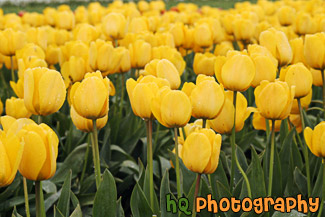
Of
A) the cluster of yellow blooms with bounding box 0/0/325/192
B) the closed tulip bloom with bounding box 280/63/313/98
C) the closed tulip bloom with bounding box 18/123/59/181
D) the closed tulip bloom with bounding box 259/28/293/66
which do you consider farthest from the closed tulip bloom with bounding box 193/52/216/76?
the closed tulip bloom with bounding box 18/123/59/181

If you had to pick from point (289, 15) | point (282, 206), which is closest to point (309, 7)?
point (289, 15)

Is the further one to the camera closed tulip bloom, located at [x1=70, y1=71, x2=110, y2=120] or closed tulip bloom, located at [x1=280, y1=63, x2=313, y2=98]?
closed tulip bloom, located at [x1=280, y1=63, x2=313, y2=98]

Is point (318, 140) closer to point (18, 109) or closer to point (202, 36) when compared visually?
point (18, 109)

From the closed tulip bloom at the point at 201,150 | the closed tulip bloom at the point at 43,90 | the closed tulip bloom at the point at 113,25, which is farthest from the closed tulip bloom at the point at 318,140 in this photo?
the closed tulip bloom at the point at 113,25

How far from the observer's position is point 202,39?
3.25 metres

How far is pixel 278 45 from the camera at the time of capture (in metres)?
2.19

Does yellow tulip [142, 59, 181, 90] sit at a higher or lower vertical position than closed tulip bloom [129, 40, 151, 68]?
higher

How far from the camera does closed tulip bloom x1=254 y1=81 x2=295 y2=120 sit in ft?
5.20

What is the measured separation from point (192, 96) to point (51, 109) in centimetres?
45

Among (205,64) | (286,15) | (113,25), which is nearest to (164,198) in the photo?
(205,64)

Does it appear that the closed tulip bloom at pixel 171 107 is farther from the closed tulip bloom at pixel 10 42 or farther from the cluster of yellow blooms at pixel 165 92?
the closed tulip bloom at pixel 10 42

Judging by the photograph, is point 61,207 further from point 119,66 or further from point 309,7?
point 309,7

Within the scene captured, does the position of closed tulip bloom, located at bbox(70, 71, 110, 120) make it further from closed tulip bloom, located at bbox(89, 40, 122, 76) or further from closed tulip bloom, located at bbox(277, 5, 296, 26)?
closed tulip bloom, located at bbox(277, 5, 296, 26)

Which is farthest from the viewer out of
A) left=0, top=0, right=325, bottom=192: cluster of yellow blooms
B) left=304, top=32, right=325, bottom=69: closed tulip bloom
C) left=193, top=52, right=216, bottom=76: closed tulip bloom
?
left=193, top=52, right=216, bottom=76: closed tulip bloom
